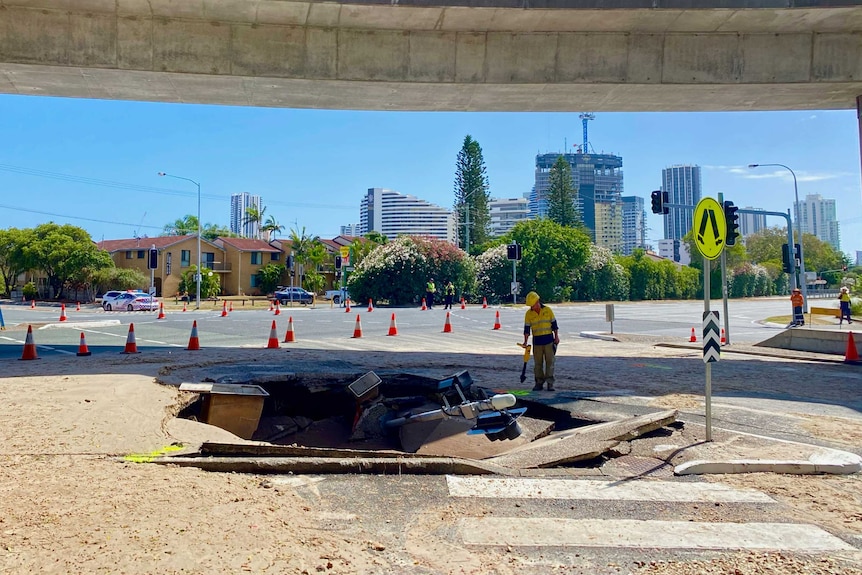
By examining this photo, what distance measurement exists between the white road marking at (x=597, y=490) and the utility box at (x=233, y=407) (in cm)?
394

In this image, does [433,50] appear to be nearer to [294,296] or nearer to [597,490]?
[597,490]

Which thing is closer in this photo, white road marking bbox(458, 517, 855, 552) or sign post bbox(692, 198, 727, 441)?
white road marking bbox(458, 517, 855, 552)

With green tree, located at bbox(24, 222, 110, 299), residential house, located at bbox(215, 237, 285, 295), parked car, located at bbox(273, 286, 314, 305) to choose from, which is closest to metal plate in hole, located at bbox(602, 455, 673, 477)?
parked car, located at bbox(273, 286, 314, 305)

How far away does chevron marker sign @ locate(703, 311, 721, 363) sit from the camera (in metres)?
6.81

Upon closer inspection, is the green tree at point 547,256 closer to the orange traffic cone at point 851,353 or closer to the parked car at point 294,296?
the parked car at point 294,296

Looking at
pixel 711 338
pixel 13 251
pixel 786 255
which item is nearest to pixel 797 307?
pixel 786 255

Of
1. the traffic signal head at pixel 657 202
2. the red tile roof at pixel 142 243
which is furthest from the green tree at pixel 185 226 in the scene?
the traffic signal head at pixel 657 202

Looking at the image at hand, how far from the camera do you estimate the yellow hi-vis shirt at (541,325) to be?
10.0 meters

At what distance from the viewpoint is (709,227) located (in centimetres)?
707

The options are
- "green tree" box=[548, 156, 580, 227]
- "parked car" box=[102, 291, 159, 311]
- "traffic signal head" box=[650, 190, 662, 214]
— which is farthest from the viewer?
"green tree" box=[548, 156, 580, 227]

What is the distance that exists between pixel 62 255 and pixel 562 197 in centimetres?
5716

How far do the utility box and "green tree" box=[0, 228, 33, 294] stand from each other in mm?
60531

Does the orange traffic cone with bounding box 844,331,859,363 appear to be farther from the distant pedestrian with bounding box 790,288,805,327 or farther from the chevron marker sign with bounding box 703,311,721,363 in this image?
the distant pedestrian with bounding box 790,288,805,327

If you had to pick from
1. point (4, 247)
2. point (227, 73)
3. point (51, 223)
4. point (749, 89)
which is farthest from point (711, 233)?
point (4, 247)
